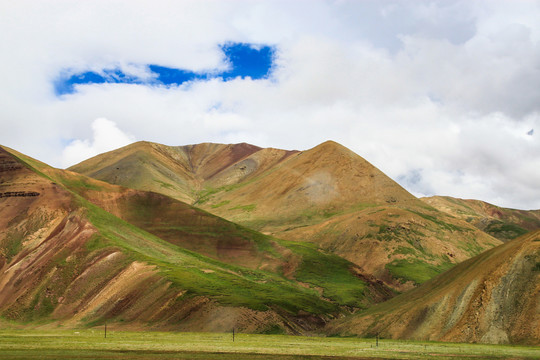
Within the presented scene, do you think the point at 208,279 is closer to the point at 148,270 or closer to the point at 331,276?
the point at 148,270

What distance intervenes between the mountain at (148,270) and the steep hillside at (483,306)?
26.9 metres

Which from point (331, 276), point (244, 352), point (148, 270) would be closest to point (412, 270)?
point (331, 276)

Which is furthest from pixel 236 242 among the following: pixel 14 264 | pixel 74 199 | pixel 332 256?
Answer: pixel 14 264

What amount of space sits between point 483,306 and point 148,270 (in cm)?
7303

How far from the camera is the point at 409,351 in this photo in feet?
200

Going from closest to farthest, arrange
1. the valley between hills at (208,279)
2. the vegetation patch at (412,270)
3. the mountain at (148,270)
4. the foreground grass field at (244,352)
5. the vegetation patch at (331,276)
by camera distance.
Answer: the foreground grass field at (244,352) → the valley between hills at (208,279) → the mountain at (148,270) → the vegetation patch at (331,276) → the vegetation patch at (412,270)

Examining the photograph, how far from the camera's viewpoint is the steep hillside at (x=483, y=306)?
70500 millimetres

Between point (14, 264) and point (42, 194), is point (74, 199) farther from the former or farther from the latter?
point (14, 264)

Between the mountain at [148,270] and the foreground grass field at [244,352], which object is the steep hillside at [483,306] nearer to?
the foreground grass field at [244,352]


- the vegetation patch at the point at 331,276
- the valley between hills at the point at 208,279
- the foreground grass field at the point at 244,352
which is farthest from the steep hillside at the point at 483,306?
the vegetation patch at the point at 331,276

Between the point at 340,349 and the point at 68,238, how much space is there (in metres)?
90.5

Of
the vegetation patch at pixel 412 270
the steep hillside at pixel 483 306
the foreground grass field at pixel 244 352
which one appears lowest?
the foreground grass field at pixel 244 352

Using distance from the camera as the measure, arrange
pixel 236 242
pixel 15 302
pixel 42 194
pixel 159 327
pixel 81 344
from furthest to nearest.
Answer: pixel 236 242, pixel 42 194, pixel 15 302, pixel 159 327, pixel 81 344

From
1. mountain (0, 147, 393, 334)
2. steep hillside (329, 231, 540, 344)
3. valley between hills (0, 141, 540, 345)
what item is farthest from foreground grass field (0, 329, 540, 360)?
mountain (0, 147, 393, 334)
